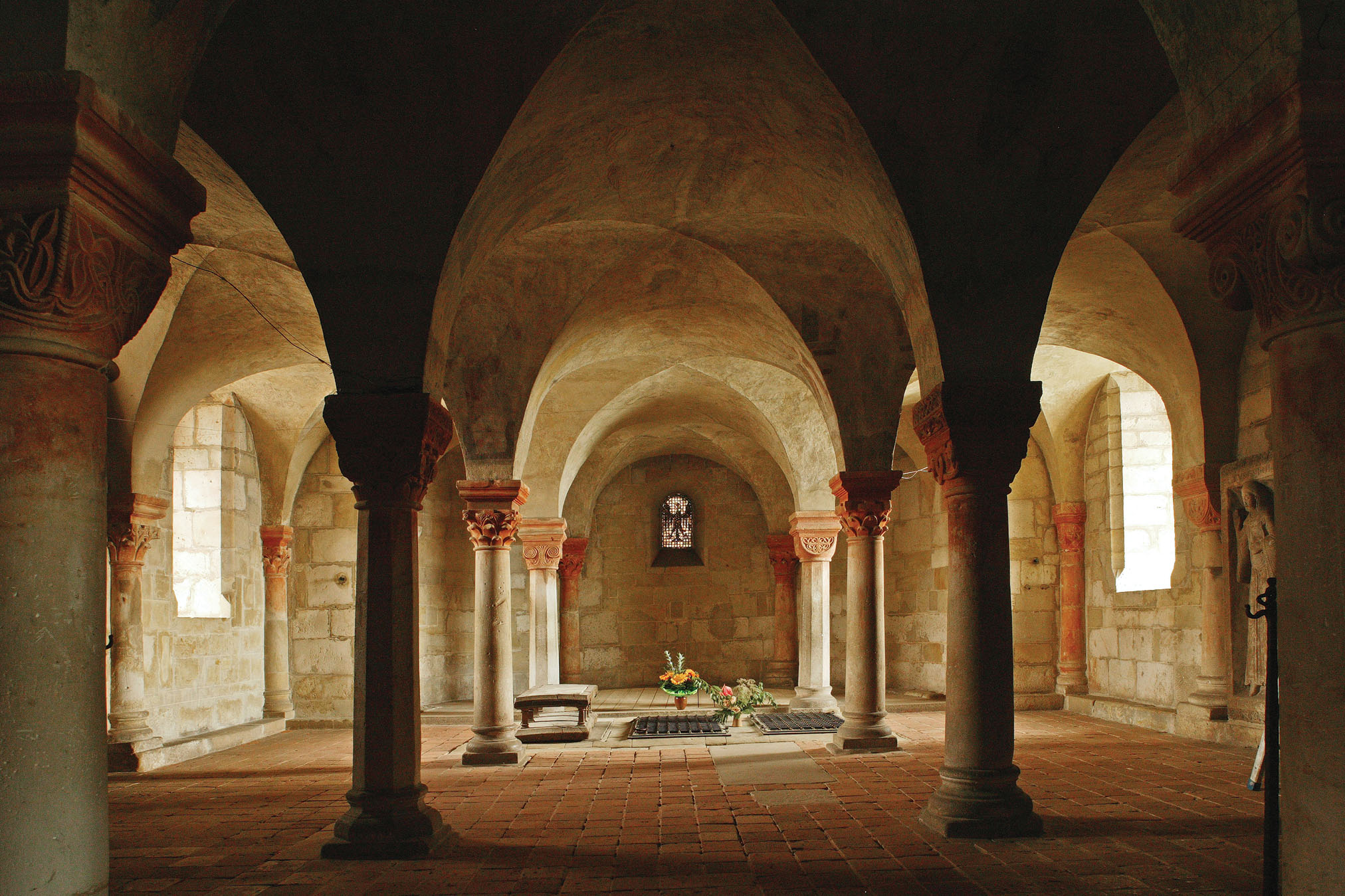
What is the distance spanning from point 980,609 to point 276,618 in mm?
10806

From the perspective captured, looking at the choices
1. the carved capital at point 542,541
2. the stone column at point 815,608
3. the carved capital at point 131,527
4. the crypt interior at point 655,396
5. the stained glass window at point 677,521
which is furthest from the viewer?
the stained glass window at point 677,521

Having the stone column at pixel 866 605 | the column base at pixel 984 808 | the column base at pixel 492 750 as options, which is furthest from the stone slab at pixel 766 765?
the column base at pixel 984 808

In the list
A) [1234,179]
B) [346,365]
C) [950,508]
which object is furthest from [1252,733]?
[346,365]

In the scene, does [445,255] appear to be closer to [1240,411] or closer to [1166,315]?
[1166,315]

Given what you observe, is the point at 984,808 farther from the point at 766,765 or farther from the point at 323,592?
the point at 323,592

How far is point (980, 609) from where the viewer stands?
5641 mm

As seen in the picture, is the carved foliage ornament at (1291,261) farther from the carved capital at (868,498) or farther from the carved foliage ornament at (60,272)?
the carved capital at (868,498)

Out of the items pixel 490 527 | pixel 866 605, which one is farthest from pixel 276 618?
pixel 866 605

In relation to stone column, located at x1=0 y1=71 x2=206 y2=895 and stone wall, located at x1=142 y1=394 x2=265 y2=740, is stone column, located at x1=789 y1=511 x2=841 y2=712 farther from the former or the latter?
stone column, located at x1=0 y1=71 x2=206 y2=895

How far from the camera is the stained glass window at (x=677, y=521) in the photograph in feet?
65.7

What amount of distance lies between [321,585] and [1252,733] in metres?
11.6

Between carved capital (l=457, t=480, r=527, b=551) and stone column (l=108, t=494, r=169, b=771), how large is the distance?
3363 millimetres

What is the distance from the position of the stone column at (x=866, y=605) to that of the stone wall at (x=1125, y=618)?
3787 mm

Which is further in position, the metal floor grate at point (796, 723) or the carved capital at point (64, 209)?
the metal floor grate at point (796, 723)
